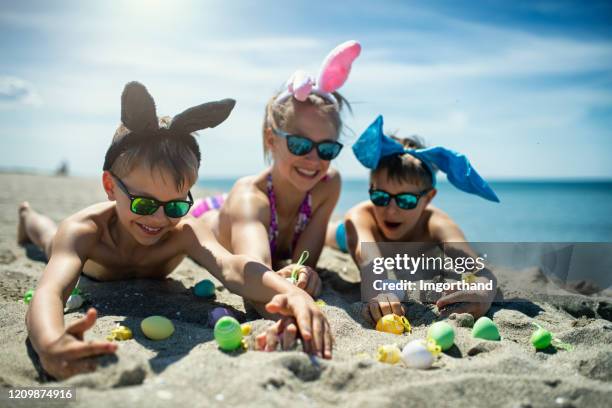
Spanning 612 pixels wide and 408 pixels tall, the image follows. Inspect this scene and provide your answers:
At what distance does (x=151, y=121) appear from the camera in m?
3.42

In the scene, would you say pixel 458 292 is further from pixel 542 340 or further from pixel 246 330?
pixel 246 330

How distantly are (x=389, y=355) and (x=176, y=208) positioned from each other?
185 centimetres

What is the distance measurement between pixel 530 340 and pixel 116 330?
2.61 m

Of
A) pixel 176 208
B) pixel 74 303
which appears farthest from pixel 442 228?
pixel 74 303

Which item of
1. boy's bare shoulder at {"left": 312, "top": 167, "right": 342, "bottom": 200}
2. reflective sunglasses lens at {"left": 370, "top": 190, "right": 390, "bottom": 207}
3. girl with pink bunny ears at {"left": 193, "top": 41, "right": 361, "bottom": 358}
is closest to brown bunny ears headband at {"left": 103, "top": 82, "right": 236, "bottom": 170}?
girl with pink bunny ears at {"left": 193, "top": 41, "right": 361, "bottom": 358}

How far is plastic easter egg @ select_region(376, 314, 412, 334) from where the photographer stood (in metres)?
3.20

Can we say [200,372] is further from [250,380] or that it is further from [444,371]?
[444,371]

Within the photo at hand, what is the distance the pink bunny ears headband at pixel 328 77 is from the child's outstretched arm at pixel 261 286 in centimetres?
151

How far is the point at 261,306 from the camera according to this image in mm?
3283

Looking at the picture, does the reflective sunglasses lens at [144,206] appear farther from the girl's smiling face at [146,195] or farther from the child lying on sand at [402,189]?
the child lying on sand at [402,189]

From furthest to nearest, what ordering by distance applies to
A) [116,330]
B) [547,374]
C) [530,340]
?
[530,340] → [116,330] → [547,374]

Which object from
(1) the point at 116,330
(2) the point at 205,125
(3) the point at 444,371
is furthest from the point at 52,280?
(3) the point at 444,371

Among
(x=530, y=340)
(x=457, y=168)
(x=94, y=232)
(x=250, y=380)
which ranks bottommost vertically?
(x=530, y=340)

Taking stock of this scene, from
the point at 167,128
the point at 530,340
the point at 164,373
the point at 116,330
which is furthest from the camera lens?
the point at 167,128
